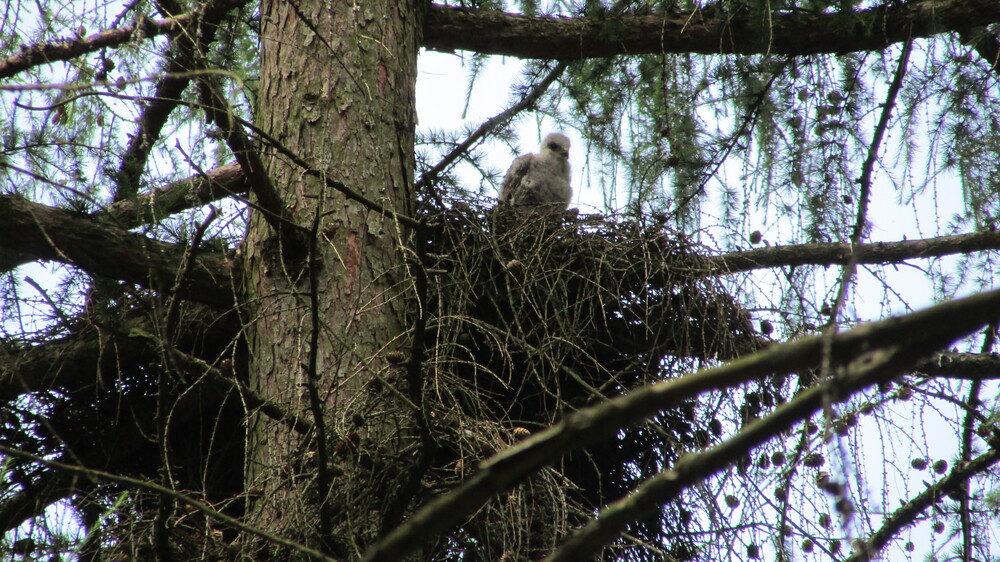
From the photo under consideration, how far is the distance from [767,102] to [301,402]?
262cm

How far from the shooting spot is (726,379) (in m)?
0.94

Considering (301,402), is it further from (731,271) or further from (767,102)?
(767,102)

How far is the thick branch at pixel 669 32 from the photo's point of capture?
368 centimetres

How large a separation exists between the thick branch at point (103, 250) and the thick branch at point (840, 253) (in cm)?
202

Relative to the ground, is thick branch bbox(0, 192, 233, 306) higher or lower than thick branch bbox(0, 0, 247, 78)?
lower

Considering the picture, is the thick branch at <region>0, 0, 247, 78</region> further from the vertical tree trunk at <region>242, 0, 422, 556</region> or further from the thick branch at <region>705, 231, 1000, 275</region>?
the thick branch at <region>705, 231, 1000, 275</region>

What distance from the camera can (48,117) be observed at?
2.85 metres

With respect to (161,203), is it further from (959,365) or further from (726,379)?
(959,365)

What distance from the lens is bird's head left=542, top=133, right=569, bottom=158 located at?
539 centimetres

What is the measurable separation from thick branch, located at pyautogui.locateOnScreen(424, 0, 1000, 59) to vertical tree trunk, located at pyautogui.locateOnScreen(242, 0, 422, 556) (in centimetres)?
27

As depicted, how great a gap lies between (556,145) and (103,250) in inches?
123

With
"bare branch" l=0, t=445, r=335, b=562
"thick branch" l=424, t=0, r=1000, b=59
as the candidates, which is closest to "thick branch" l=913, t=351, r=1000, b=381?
"thick branch" l=424, t=0, r=1000, b=59

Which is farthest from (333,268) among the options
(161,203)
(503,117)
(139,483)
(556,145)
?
(556,145)

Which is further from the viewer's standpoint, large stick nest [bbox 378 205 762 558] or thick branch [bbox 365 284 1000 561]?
large stick nest [bbox 378 205 762 558]
